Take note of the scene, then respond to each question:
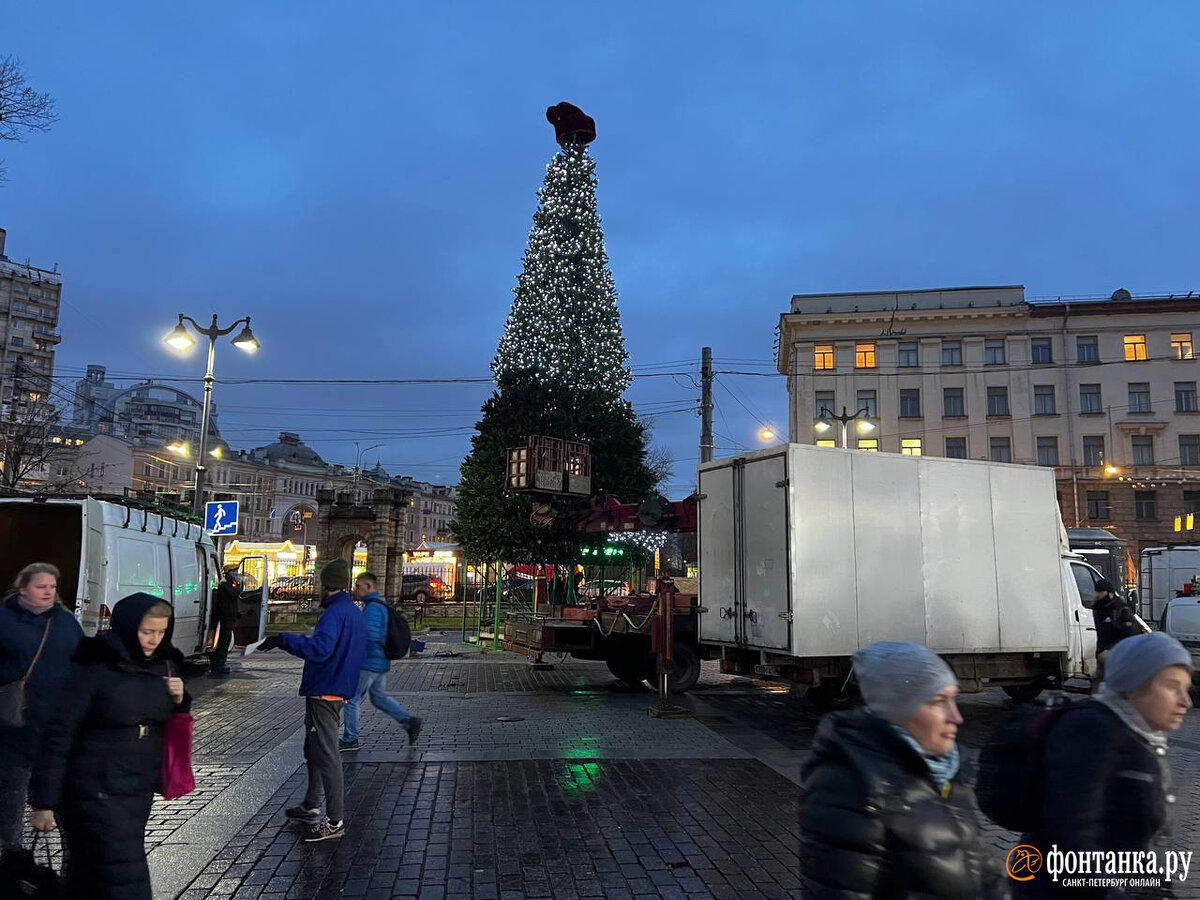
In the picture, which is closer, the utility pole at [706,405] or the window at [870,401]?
the utility pole at [706,405]

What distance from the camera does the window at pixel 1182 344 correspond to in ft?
157

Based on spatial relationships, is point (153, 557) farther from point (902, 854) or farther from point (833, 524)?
point (902, 854)

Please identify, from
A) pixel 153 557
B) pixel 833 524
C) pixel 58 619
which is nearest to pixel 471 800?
pixel 58 619

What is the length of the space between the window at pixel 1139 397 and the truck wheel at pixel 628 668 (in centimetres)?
4473

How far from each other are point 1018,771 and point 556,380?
2382cm

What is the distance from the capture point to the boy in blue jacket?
5895 mm

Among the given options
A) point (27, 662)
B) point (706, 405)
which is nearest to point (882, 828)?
point (27, 662)

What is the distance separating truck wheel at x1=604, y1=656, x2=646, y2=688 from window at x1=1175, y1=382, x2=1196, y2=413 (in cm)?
4569

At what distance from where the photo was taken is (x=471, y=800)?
6930 mm

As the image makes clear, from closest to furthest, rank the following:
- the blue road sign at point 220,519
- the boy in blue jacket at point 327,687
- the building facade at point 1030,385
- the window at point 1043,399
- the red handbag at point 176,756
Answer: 1. the red handbag at point 176,756
2. the boy in blue jacket at point 327,687
3. the blue road sign at point 220,519
4. the building facade at point 1030,385
5. the window at point 1043,399

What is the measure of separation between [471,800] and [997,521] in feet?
25.7

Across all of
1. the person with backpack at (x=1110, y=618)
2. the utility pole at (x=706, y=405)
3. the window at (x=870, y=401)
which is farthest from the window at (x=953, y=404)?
the person with backpack at (x=1110, y=618)

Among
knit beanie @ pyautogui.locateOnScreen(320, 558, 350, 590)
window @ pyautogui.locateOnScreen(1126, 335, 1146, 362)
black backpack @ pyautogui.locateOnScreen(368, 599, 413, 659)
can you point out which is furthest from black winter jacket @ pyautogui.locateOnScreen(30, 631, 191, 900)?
window @ pyautogui.locateOnScreen(1126, 335, 1146, 362)

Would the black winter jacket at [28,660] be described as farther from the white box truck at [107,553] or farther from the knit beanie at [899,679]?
the white box truck at [107,553]
